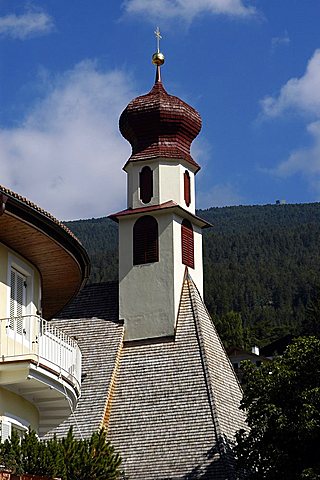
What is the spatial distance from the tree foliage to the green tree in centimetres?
745

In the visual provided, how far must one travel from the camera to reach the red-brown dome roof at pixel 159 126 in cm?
4066

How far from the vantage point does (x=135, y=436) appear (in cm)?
3434

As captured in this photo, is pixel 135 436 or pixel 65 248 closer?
pixel 65 248

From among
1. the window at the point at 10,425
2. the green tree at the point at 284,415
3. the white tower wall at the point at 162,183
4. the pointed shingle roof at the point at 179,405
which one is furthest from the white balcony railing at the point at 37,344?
the white tower wall at the point at 162,183

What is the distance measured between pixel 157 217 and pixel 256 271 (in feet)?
389

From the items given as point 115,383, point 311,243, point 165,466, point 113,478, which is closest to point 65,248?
point 113,478

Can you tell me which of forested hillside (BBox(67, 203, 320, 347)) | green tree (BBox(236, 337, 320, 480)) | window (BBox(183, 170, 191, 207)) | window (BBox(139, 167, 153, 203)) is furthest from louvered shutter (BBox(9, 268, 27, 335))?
forested hillside (BBox(67, 203, 320, 347))

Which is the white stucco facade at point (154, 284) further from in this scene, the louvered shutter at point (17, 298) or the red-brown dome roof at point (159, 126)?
the louvered shutter at point (17, 298)

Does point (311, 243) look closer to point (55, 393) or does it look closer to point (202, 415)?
point (202, 415)

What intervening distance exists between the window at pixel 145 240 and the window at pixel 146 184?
0.86 m

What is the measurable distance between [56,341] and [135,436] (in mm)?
16068

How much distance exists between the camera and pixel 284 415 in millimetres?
26891

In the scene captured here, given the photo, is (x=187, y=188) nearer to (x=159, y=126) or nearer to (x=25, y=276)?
(x=159, y=126)

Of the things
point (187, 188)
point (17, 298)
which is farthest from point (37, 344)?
point (187, 188)
